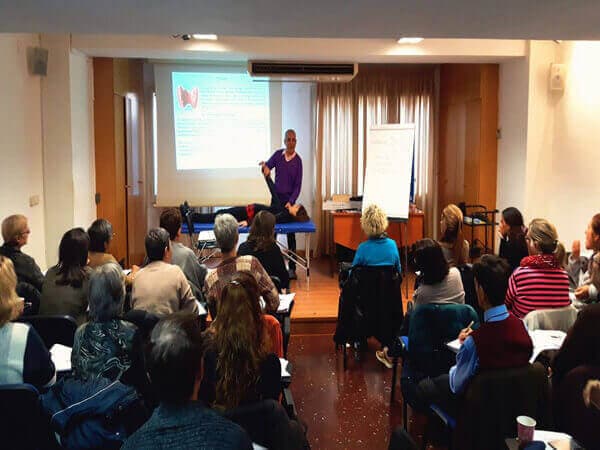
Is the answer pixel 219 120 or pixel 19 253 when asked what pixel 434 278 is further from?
pixel 219 120

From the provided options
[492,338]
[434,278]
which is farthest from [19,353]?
[434,278]

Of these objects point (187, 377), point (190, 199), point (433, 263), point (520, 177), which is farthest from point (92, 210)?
point (187, 377)

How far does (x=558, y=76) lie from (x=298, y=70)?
266 cm

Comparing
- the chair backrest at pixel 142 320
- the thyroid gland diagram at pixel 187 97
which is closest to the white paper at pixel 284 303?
the chair backrest at pixel 142 320

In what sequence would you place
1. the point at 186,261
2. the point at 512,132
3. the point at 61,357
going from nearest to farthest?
the point at 61,357
the point at 186,261
the point at 512,132

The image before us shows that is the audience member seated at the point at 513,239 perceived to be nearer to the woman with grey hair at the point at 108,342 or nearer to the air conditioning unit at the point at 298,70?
the air conditioning unit at the point at 298,70

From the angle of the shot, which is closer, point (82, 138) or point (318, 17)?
point (318, 17)

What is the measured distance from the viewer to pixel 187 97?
22.4 ft

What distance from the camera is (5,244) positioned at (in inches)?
129

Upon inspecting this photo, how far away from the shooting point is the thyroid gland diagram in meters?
6.82

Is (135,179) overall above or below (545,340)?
above

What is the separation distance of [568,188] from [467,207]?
1268 mm

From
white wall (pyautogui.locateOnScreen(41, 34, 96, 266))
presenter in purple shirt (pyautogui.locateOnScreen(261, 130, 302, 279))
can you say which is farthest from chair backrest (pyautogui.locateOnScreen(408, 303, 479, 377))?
white wall (pyautogui.locateOnScreen(41, 34, 96, 266))

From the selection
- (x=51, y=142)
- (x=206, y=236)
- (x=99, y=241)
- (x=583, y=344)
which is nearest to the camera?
(x=583, y=344)
